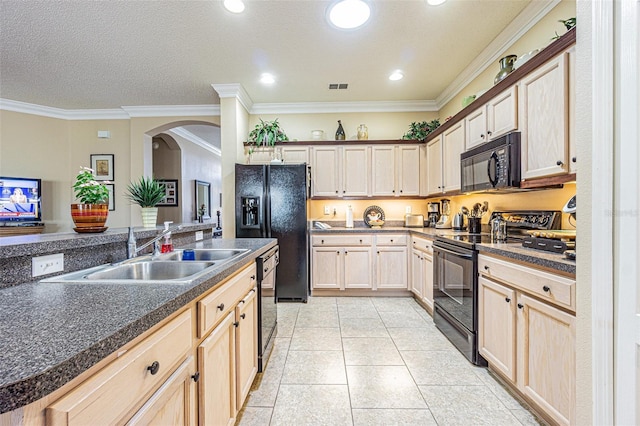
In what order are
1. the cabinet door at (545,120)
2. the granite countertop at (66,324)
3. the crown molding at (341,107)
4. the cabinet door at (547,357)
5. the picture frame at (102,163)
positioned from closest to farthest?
the granite countertop at (66,324)
the cabinet door at (547,357)
the cabinet door at (545,120)
the crown molding at (341,107)
the picture frame at (102,163)

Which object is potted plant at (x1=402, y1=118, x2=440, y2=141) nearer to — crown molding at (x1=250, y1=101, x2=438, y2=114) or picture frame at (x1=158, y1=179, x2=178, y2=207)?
crown molding at (x1=250, y1=101, x2=438, y2=114)

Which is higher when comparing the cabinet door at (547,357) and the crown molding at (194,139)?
the crown molding at (194,139)

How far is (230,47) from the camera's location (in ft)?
9.28

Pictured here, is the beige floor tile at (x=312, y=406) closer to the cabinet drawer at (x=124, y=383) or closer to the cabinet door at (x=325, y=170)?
the cabinet drawer at (x=124, y=383)

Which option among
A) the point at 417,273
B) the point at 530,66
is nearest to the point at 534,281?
the point at 530,66

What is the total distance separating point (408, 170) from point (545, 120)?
2.25m

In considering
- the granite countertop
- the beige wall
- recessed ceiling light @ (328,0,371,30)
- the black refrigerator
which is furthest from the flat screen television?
the beige wall

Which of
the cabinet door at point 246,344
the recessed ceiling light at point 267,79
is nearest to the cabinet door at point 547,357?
the cabinet door at point 246,344

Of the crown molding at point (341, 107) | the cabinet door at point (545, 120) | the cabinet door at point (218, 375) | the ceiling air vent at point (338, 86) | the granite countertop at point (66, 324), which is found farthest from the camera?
the crown molding at point (341, 107)

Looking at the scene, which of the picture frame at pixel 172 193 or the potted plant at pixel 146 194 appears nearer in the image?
the potted plant at pixel 146 194

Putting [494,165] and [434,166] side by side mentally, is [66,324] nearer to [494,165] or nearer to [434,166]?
[494,165]

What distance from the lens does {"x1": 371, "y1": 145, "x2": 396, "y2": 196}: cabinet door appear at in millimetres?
4074

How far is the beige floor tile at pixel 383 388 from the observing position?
1717mm

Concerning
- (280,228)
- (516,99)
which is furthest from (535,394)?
(280,228)
